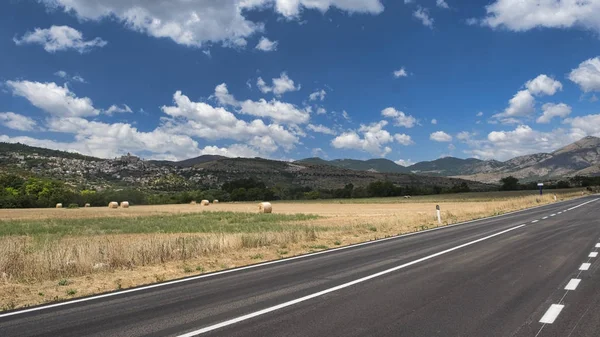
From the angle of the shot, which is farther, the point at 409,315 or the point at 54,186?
the point at 54,186

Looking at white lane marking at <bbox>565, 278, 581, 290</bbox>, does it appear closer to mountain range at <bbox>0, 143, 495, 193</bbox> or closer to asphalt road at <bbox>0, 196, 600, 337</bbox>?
asphalt road at <bbox>0, 196, 600, 337</bbox>

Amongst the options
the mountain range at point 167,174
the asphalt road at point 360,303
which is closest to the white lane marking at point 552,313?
the asphalt road at point 360,303

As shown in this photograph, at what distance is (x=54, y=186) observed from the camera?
97.1m

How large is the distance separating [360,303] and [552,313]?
2.77m

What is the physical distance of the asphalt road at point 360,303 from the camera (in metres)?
5.94

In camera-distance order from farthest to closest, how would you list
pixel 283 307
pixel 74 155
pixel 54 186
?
pixel 74 155
pixel 54 186
pixel 283 307

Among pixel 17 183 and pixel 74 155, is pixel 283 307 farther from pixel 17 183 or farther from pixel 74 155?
pixel 74 155

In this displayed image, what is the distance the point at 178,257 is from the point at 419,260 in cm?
715

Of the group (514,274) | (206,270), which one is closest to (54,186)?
(206,270)

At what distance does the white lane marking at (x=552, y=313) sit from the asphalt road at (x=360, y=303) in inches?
0.5

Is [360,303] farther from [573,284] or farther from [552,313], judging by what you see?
[573,284]

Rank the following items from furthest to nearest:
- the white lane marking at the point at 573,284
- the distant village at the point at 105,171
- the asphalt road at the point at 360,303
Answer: the distant village at the point at 105,171 → the white lane marking at the point at 573,284 → the asphalt road at the point at 360,303

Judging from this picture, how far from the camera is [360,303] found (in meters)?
7.23

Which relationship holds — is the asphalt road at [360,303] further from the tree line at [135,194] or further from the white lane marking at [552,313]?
the tree line at [135,194]
